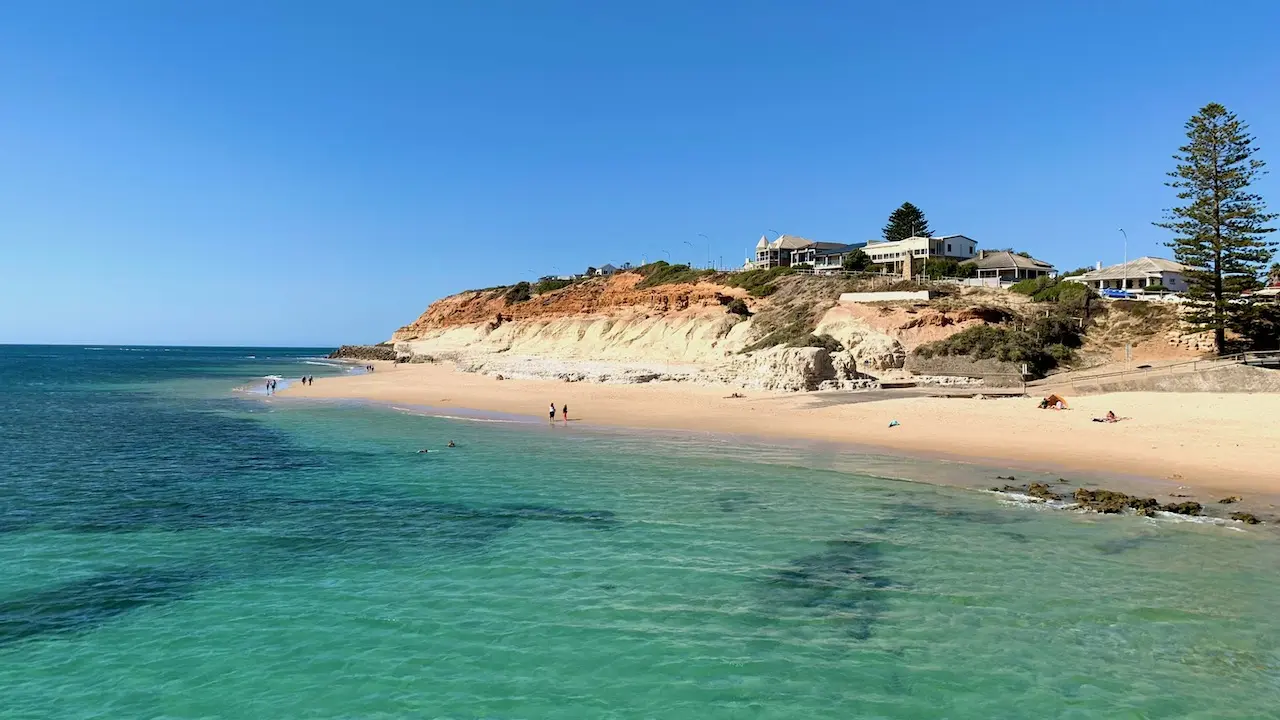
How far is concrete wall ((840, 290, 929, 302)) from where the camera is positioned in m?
50.4

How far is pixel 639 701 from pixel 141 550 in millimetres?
10343

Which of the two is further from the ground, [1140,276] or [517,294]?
[517,294]

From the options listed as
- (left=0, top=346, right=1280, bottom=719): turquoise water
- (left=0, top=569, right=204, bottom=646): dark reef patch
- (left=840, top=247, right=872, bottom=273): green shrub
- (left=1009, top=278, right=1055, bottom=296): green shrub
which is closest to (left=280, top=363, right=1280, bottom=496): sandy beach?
(left=0, top=346, right=1280, bottom=719): turquoise water

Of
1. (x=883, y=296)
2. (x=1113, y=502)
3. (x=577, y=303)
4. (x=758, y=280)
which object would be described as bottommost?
(x=1113, y=502)

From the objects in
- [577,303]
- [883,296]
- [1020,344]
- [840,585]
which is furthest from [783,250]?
[840,585]

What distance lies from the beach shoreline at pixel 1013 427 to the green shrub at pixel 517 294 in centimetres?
5794

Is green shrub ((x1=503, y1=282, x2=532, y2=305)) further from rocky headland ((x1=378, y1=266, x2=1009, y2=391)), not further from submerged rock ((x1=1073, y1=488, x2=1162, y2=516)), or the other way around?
submerged rock ((x1=1073, y1=488, x2=1162, y2=516))

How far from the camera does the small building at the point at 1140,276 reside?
175 feet

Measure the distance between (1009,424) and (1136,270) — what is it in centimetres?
3920

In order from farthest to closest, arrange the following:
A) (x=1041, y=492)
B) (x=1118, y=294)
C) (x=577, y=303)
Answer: (x=577, y=303), (x=1118, y=294), (x=1041, y=492)

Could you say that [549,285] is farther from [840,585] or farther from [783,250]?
[840,585]

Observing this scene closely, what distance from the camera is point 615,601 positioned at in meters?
10.3

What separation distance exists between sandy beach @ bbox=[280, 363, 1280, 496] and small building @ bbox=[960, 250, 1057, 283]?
38.1 meters

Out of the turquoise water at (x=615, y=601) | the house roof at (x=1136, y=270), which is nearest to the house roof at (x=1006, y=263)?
the house roof at (x=1136, y=270)
